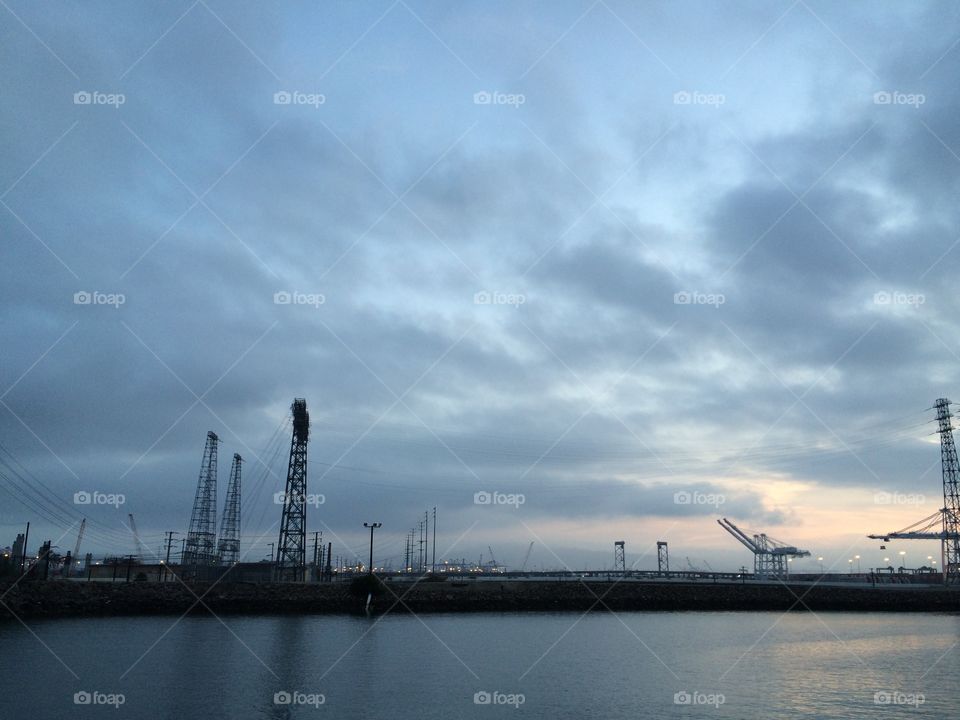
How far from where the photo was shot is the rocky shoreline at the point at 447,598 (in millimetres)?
67188

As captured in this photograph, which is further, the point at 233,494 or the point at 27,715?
the point at 233,494

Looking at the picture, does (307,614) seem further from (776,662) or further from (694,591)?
(694,591)

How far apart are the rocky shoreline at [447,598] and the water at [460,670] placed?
9.45 meters

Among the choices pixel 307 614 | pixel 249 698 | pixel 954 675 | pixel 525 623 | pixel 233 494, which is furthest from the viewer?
pixel 233 494

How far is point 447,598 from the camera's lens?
3268 inches

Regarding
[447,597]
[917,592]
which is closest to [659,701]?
[447,597]

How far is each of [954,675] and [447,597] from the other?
182 feet

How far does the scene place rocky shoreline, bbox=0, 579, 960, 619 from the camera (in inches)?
2645

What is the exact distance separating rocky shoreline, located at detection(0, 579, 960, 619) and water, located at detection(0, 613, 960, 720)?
9445 millimetres

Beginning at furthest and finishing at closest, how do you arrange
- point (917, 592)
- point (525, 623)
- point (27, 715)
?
point (917, 592) < point (525, 623) < point (27, 715)

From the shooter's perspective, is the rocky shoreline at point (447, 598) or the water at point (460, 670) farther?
the rocky shoreline at point (447, 598)

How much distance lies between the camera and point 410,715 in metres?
26.5

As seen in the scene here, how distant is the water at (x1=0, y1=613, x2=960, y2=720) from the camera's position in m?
27.9

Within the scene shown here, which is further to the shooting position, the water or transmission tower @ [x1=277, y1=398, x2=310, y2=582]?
transmission tower @ [x1=277, y1=398, x2=310, y2=582]
